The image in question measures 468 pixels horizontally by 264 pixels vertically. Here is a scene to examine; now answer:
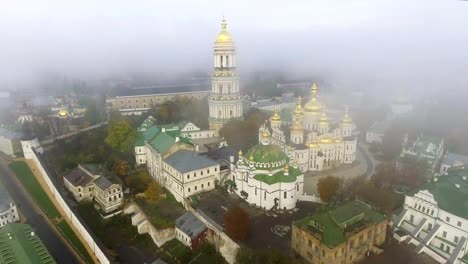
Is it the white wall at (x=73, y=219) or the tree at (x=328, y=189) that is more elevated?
the tree at (x=328, y=189)

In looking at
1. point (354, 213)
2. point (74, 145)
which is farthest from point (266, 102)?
point (354, 213)

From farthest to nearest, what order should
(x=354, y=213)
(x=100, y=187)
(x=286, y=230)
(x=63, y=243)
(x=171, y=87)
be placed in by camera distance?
1. (x=171, y=87)
2. (x=100, y=187)
3. (x=63, y=243)
4. (x=286, y=230)
5. (x=354, y=213)

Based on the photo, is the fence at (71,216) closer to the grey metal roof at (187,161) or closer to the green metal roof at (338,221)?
the grey metal roof at (187,161)

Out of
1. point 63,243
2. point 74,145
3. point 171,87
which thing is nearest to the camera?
point 63,243

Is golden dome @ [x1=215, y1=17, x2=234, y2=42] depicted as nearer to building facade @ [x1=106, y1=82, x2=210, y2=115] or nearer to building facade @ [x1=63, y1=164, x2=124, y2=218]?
building facade @ [x1=63, y1=164, x2=124, y2=218]

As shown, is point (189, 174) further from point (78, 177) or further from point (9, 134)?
point (9, 134)

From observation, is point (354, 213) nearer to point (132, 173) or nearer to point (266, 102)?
point (132, 173)

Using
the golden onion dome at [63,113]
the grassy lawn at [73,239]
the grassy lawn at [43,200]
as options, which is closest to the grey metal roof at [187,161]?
the grassy lawn at [73,239]

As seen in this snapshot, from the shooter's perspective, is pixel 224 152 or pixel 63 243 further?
pixel 224 152
